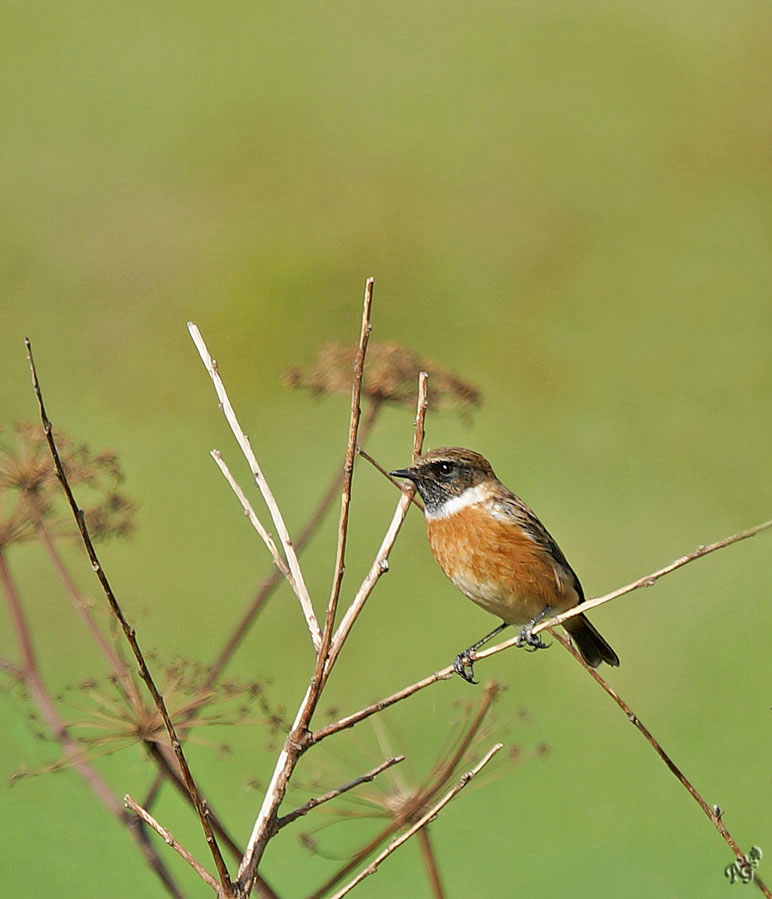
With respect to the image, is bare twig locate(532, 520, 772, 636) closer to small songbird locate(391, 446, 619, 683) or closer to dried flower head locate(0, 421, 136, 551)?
dried flower head locate(0, 421, 136, 551)

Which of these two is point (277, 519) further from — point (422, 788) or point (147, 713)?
point (422, 788)

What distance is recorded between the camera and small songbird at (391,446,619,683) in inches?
129

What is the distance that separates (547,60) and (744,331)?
4347 mm

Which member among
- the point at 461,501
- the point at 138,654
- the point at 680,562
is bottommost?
the point at 680,562

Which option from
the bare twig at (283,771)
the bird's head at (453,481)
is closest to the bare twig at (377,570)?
the bare twig at (283,771)

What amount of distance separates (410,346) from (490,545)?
6396 mm

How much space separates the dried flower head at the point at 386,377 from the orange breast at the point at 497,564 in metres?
0.31

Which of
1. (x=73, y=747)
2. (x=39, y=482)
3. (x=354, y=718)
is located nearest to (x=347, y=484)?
(x=354, y=718)

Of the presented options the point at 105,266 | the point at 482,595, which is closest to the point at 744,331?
the point at 105,266

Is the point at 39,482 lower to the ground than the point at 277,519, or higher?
higher

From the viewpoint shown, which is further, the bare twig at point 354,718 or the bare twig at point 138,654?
→ the bare twig at point 354,718

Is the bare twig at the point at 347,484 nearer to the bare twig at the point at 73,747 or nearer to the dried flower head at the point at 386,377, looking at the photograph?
the bare twig at the point at 73,747

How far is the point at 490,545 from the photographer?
3.30 m

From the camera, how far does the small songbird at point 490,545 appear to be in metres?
3.28
